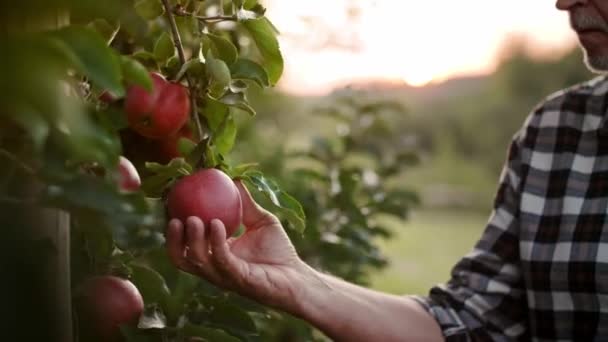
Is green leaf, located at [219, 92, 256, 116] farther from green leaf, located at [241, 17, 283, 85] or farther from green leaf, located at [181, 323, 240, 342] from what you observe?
green leaf, located at [181, 323, 240, 342]

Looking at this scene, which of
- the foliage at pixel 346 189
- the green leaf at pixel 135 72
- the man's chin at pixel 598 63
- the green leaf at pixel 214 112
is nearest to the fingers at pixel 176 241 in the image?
the green leaf at pixel 214 112

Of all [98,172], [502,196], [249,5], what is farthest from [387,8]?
[98,172]

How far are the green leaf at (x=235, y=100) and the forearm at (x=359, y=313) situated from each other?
1.20 feet

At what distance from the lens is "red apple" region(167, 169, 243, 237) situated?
81 centimetres

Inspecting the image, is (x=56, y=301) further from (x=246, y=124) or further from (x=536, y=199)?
(x=246, y=124)

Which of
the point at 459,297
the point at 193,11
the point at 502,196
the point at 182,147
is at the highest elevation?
the point at 193,11

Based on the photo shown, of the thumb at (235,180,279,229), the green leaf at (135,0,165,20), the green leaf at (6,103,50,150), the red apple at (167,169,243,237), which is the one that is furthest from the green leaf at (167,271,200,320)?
the green leaf at (6,103,50,150)

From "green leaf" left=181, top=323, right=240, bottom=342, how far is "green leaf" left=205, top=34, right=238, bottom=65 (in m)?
0.25

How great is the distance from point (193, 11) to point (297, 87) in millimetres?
2049

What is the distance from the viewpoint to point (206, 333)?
35.7 inches

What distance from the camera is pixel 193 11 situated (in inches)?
34.9

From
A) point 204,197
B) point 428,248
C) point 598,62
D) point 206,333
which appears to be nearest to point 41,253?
point 204,197

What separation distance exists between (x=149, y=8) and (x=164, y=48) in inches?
3.0

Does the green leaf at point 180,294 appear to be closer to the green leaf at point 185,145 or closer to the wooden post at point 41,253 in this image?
the green leaf at point 185,145
